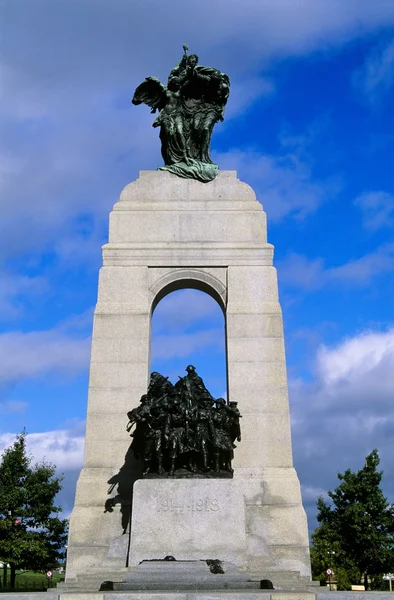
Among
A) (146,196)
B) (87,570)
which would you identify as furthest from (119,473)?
(146,196)

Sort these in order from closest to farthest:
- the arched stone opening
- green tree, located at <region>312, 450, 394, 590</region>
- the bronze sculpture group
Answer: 1. the bronze sculpture group
2. the arched stone opening
3. green tree, located at <region>312, 450, 394, 590</region>

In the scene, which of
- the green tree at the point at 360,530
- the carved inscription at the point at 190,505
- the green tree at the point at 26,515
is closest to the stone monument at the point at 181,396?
the carved inscription at the point at 190,505

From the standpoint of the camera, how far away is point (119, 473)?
1642 cm

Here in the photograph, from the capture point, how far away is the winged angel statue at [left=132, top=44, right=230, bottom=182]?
68.8 ft

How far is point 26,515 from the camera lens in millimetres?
27094

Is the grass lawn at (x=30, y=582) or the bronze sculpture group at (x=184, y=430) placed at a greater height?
the bronze sculpture group at (x=184, y=430)

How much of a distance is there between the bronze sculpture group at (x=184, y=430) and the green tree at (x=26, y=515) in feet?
43.5

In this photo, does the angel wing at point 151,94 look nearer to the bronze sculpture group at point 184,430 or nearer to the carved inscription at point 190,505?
the bronze sculpture group at point 184,430

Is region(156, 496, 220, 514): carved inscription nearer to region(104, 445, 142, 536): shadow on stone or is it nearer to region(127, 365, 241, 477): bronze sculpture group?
region(127, 365, 241, 477): bronze sculpture group

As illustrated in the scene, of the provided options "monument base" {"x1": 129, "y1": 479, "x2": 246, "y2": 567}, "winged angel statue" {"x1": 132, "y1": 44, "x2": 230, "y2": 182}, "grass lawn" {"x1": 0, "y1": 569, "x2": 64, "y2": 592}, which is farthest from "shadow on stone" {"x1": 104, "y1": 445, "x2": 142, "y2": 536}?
"grass lawn" {"x1": 0, "y1": 569, "x2": 64, "y2": 592}

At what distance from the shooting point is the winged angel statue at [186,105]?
21.0 meters

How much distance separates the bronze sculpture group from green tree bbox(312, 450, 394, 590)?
21.1 meters

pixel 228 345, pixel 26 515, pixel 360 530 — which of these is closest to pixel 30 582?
pixel 26 515

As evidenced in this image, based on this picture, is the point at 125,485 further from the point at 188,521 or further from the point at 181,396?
the point at 188,521
